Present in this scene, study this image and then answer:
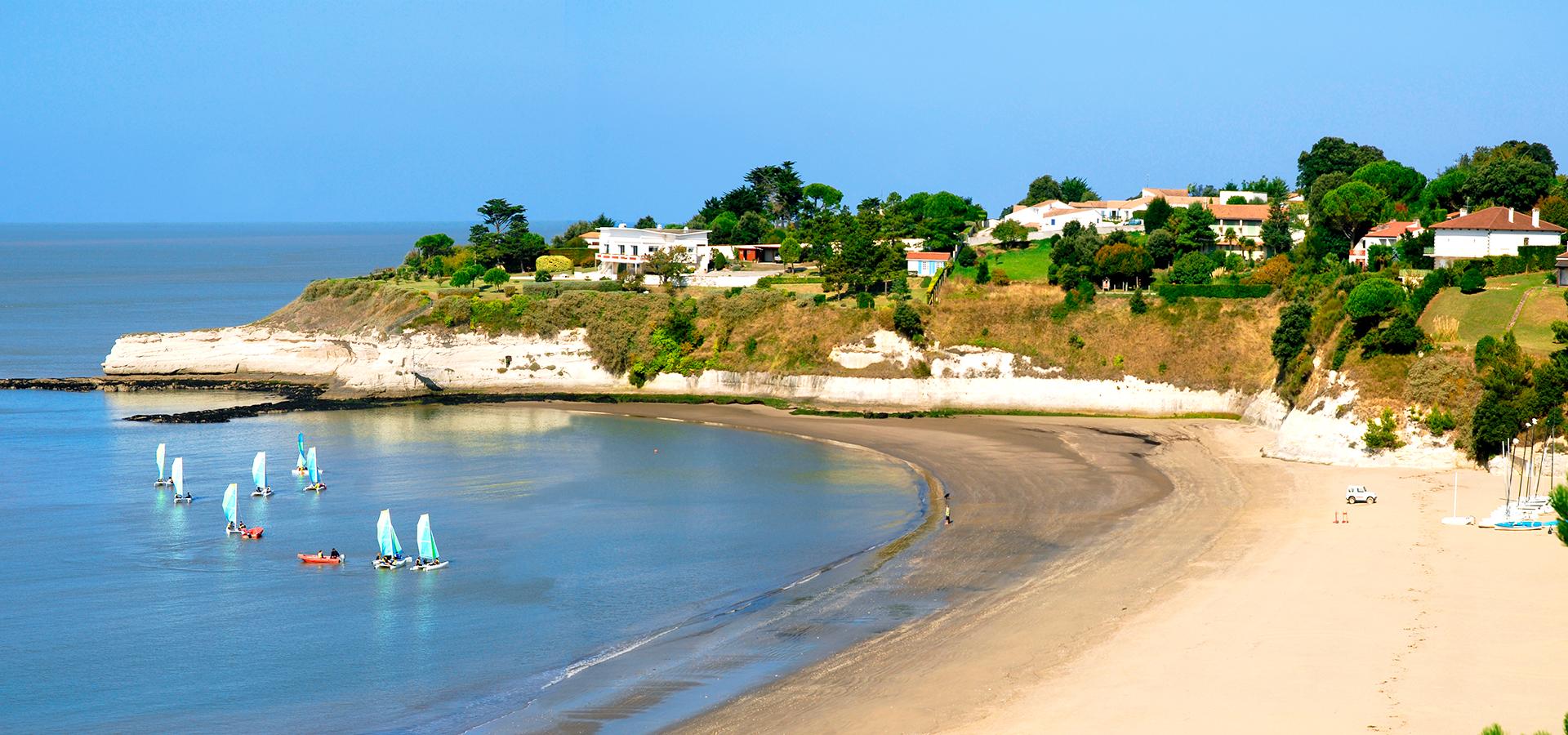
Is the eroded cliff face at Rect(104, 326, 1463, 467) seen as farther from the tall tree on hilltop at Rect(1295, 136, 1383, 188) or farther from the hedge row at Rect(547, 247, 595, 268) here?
the tall tree on hilltop at Rect(1295, 136, 1383, 188)

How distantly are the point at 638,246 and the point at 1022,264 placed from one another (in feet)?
90.7

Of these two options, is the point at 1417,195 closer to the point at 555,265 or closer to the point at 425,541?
the point at 555,265

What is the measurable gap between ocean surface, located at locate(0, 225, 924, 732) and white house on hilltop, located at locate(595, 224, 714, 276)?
28.0 m

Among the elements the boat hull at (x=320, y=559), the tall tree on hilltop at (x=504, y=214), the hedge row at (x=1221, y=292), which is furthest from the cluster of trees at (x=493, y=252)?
the boat hull at (x=320, y=559)

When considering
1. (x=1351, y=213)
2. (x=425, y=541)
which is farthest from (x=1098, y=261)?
(x=425, y=541)

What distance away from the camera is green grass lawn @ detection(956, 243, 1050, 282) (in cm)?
7775

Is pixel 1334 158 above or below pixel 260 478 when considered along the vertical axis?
above

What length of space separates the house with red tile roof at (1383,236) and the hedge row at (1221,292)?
25.0ft

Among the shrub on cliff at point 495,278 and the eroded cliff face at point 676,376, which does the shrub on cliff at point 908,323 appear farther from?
the shrub on cliff at point 495,278

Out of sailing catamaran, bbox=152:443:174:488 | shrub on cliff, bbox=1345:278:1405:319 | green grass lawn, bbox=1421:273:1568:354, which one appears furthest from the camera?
shrub on cliff, bbox=1345:278:1405:319

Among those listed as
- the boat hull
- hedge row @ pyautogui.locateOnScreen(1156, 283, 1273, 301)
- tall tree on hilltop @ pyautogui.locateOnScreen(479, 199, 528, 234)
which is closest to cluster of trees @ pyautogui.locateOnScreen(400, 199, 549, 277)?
tall tree on hilltop @ pyautogui.locateOnScreen(479, 199, 528, 234)

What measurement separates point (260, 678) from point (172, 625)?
5144 mm

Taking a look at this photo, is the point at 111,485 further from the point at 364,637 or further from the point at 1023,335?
the point at 1023,335

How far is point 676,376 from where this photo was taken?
73.2 meters
